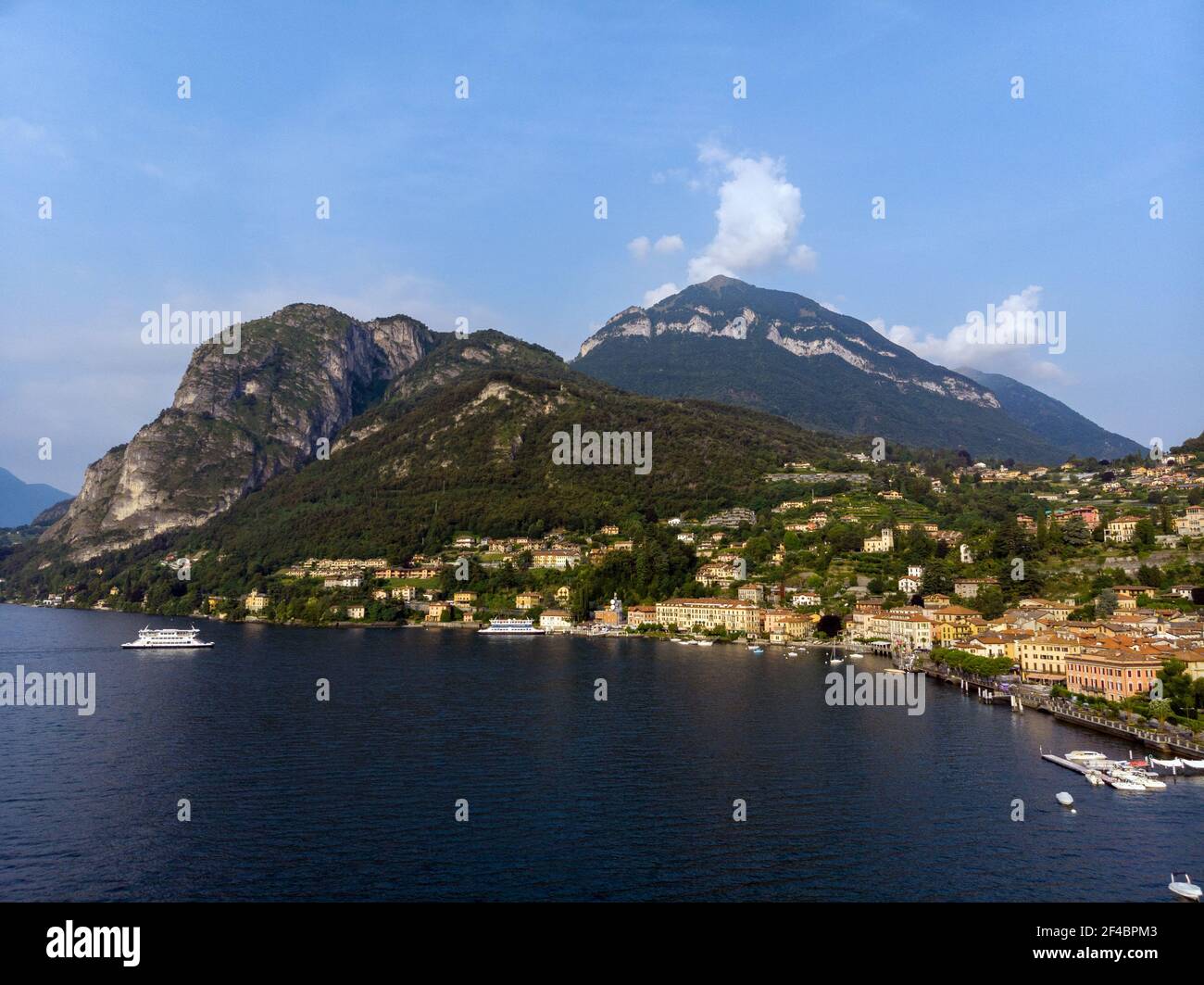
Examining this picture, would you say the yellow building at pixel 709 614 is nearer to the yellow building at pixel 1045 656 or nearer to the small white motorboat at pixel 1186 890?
the yellow building at pixel 1045 656

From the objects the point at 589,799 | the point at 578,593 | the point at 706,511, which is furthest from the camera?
the point at 706,511

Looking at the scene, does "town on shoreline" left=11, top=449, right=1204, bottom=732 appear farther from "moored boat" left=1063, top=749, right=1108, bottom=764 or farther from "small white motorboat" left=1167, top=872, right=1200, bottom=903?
"small white motorboat" left=1167, top=872, right=1200, bottom=903

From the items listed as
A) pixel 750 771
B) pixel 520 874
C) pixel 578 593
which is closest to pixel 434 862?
pixel 520 874

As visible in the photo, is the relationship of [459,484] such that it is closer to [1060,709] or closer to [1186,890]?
[1060,709]
